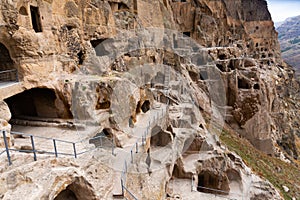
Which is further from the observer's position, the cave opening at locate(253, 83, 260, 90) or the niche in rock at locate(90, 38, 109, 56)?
the cave opening at locate(253, 83, 260, 90)

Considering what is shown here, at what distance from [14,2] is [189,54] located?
1871 centimetres

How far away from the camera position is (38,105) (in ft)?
33.1

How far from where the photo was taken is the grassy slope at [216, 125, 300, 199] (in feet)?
51.4

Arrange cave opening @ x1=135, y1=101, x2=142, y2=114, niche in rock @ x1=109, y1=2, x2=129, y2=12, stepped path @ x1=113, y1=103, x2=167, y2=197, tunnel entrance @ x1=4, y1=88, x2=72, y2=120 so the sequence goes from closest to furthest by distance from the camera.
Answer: stepped path @ x1=113, y1=103, x2=167, y2=197, tunnel entrance @ x1=4, y1=88, x2=72, y2=120, cave opening @ x1=135, y1=101, x2=142, y2=114, niche in rock @ x1=109, y1=2, x2=129, y2=12

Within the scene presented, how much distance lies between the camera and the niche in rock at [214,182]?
42.0 feet

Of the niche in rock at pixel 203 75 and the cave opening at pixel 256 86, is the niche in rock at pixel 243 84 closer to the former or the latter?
the cave opening at pixel 256 86

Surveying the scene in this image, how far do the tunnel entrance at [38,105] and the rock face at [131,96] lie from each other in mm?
47

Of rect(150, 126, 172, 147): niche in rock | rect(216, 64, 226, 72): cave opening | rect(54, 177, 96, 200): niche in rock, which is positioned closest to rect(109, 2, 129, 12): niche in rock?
rect(150, 126, 172, 147): niche in rock

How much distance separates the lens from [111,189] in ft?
22.7

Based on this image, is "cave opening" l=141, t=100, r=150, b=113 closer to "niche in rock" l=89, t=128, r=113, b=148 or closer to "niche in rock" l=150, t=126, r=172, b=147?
"niche in rock" l=150, t=126, r=172, b=147

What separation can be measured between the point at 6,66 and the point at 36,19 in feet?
8.03

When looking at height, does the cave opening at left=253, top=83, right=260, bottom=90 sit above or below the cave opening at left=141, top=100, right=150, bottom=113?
below

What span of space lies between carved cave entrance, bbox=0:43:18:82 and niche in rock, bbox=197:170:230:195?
10.9 metres

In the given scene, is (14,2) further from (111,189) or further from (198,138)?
(198,138)
